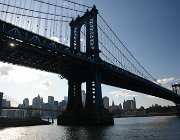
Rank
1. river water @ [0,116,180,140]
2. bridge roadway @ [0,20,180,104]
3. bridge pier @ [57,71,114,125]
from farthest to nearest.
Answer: bridge pier @ [57,71,114,125], bridge roadway @ [0,20,180,104], river water @ [0,116,180,140]

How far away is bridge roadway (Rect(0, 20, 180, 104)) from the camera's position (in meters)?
47.7

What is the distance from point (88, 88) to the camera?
66.4m

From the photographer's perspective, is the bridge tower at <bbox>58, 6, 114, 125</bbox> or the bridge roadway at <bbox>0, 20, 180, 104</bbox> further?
the bridge tower at <bbox>58, 6, 114, 125</bbox>

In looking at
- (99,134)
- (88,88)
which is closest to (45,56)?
(88,88)

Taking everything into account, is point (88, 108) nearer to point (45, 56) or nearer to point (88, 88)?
point (88, 88)

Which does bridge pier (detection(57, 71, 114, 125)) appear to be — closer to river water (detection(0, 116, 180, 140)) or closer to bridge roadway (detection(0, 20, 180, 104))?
bridge roadway (detection(0, 20, 180, 104))

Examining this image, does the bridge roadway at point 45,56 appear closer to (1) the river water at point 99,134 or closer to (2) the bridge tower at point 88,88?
(2) the bridge tower at point 88,88

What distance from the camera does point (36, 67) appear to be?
6500 centimetres

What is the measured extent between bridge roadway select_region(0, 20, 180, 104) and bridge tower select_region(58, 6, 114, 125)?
876mm

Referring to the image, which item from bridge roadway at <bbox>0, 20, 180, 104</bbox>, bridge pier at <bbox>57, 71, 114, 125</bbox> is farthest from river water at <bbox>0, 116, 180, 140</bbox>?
bridge roadway at <bbox>0, 20, 180, 104</bbox>

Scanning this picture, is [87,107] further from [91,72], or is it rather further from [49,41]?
[49,41]

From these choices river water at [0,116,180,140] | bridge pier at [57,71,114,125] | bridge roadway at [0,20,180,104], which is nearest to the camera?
river water at [0,116,180,140]

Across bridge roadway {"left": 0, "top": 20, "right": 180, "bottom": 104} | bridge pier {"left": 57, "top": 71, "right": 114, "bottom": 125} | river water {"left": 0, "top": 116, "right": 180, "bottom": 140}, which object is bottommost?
river water {"left": 0, "top": 116, "right": 180, "bottom": 140}

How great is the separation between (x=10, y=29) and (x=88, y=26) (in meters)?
29.8
